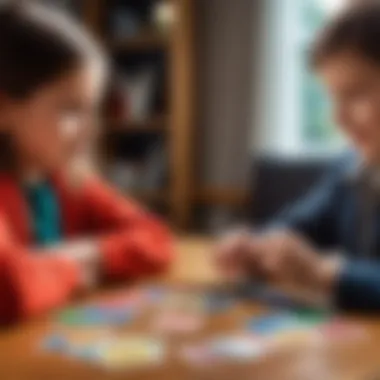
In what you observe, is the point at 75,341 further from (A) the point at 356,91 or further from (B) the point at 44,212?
(A) the point at 356,91

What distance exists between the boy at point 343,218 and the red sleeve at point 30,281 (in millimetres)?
316

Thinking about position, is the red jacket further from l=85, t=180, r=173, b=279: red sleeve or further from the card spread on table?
the card spread on table

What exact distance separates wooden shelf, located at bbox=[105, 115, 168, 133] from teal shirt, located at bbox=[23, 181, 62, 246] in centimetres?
179

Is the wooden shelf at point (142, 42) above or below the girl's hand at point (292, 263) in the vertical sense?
above

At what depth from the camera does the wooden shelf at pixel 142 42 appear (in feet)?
11.6

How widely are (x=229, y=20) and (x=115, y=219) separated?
1779 mm

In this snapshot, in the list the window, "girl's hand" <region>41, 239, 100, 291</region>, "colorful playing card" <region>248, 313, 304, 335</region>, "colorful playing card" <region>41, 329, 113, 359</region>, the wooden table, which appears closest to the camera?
the wooden table

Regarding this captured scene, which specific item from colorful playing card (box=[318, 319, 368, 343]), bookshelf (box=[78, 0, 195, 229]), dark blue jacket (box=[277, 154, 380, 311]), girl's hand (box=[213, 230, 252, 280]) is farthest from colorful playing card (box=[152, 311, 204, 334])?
bookshelf (box=[78, 0, 195, 229])

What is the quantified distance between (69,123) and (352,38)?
54cm

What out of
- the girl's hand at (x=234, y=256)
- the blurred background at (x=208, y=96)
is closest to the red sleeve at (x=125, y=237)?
the girl's hand at (x=234, y=256)

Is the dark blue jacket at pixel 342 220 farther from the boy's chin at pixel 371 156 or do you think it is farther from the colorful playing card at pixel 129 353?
the colorful playing card at pixel 129 353

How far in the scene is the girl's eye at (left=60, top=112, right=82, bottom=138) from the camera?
1704 millimetres

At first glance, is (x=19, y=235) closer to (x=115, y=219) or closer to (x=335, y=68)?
(x=115, y=219)

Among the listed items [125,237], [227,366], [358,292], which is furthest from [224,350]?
[125,237]
